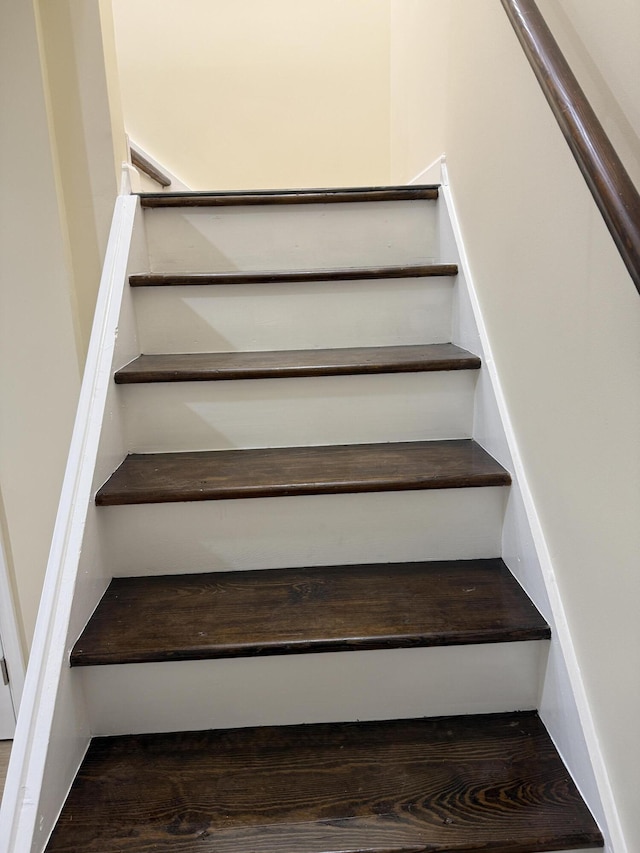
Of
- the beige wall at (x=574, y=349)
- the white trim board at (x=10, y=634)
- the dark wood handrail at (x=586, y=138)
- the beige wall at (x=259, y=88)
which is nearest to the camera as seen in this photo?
the dark wood handrail at (x=586, y=138)

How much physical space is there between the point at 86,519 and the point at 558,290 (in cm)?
97

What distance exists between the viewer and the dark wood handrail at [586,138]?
0.71 m

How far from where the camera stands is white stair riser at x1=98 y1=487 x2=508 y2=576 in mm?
1225

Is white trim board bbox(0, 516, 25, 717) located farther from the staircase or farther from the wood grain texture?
the wood grain texture

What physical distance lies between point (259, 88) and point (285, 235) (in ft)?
5.11

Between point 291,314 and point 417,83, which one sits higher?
point 417,83

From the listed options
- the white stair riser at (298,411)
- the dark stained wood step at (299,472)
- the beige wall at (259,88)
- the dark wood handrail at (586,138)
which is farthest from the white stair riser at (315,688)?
the beige wall at (259,88)

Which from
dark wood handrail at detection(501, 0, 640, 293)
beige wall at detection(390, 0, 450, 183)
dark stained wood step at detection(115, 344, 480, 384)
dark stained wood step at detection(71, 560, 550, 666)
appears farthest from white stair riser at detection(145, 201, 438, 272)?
dark stained wood step at detection(71, 560, 550, 666)

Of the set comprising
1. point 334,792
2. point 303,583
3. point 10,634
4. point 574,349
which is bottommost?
point 10,634

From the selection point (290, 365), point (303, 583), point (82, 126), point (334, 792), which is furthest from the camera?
point (82, 126)

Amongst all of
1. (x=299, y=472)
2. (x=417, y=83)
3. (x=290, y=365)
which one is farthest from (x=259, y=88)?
(x=299, y=472)

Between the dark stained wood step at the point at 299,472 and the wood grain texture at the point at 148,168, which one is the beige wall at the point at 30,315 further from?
the dark stained wood step at the point at 299,472

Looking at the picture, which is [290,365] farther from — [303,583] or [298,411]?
[303,583]

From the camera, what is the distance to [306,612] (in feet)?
3.65
